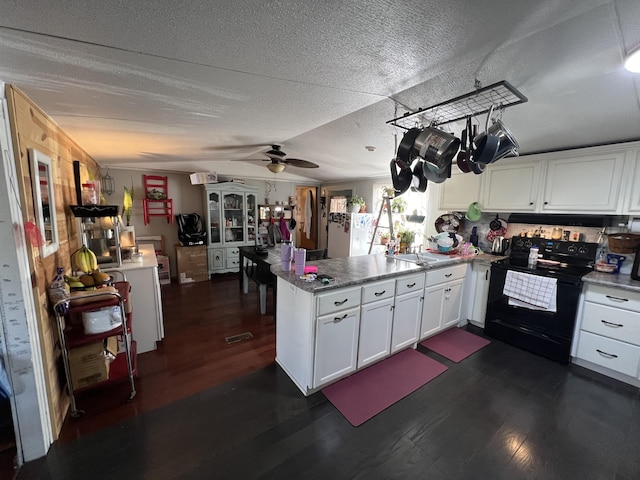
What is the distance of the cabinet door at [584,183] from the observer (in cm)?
231

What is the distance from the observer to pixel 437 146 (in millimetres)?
1620

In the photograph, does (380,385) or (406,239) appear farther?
(406,239)

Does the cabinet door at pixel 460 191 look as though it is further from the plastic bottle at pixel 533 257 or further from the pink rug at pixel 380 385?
the pink rug at pixel 380 385

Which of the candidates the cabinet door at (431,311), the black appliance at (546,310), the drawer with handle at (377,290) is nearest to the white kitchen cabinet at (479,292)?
the black appliance at (546,310)

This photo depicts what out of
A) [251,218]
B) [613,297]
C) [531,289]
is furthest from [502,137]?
[251,218]

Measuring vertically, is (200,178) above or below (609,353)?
above

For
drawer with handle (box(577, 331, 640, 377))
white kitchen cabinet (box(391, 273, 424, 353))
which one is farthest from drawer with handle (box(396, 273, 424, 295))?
drawer with handle (box(577, 331, 640, 377))

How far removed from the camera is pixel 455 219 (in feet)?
11.7

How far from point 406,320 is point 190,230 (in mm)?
4118

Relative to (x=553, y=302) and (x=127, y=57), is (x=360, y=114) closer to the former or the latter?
(x=127, y=57)

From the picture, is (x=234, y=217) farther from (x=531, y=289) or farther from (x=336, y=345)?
(x=531, y=289)

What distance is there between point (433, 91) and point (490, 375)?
2.40 metres

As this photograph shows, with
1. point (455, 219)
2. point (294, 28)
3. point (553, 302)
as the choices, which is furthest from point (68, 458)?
point (455, 219)

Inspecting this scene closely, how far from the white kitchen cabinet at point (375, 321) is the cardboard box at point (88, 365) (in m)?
1.87
